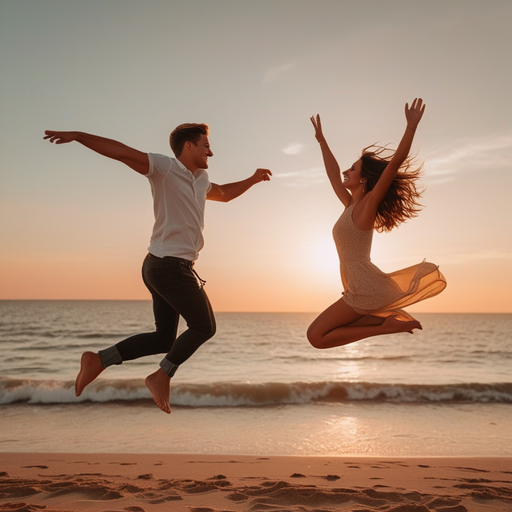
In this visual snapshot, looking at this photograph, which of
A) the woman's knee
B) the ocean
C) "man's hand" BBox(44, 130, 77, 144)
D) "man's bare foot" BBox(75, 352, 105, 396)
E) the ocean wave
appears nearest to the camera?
"man's hand" BBox(44, 130, 77, 144)

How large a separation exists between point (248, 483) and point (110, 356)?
3.38 m

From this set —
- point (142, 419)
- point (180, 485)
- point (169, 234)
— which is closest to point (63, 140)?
point (169, 234)

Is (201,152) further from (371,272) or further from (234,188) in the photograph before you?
(371,272)

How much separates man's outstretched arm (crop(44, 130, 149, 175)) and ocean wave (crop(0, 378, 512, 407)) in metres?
11.2

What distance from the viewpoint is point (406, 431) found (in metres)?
10.9

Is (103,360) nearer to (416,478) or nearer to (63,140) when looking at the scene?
(63,140)

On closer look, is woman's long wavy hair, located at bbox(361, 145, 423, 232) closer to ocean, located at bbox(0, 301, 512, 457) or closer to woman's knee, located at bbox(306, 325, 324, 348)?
woman's knee, located at bbox(306, 325, 324, 348)

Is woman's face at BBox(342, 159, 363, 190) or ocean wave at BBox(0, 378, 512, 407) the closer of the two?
woman's face at BBox(342, 159, 363, 190)

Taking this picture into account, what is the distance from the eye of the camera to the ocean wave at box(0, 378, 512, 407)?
575 inches

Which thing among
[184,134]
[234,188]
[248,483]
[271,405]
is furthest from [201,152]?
[271,405]

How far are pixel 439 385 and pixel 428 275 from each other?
1321 cm

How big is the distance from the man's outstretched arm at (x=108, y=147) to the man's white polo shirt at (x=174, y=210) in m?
0.08

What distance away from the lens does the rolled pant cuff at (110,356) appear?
14.3 feet

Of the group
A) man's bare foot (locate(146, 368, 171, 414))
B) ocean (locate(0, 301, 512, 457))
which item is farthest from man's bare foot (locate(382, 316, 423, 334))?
ocean (locate(0, 301, 512, 457))
